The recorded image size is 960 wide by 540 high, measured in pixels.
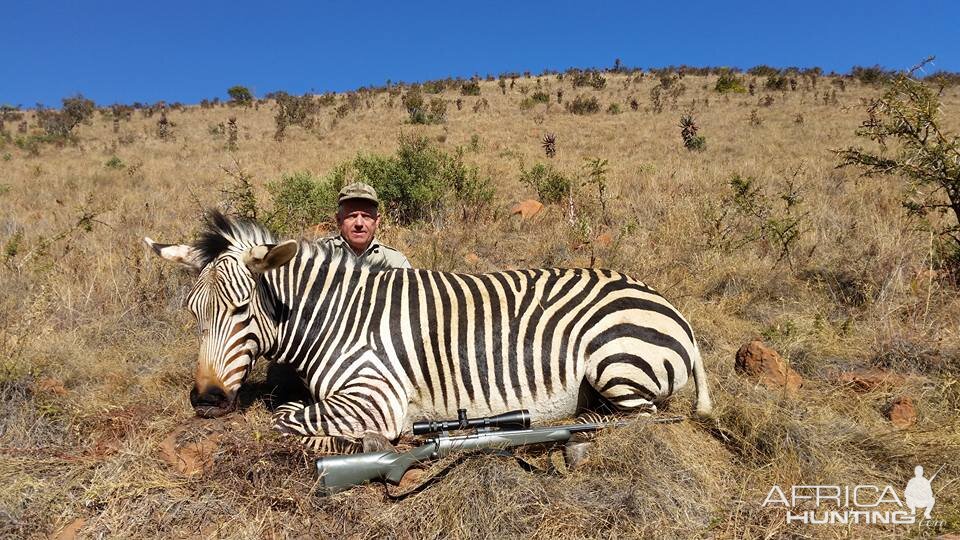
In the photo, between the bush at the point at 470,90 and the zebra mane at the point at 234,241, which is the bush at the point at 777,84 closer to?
the bush at the point at 470,90

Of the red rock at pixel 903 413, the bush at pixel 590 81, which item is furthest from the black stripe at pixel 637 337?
the bush at pixel 590 81

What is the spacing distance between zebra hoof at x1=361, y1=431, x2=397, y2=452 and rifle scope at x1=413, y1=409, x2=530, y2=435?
196 mm

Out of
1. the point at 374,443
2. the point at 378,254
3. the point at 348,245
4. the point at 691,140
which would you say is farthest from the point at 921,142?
the point at 691,140

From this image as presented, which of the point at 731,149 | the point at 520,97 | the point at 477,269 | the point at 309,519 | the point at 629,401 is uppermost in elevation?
the point at 520,97

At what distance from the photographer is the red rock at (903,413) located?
137 inches

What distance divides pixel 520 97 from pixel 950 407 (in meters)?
28.1

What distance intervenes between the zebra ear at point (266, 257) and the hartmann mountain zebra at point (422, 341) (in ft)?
0.03

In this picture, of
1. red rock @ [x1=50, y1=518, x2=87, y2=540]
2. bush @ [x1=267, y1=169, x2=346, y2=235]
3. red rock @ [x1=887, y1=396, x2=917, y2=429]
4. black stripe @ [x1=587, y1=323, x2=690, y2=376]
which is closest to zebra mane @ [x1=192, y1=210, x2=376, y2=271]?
red rock @ [x1=50, y1=518, x2=87, y2=540]

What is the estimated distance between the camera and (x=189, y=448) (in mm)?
3086

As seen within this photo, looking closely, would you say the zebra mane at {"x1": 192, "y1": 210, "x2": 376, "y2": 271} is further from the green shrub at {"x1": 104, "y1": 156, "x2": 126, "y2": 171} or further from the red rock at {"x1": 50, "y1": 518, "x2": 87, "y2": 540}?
the green shrub at {"x1": 104, "y1": 156, "x2": 126, "y2": 171}

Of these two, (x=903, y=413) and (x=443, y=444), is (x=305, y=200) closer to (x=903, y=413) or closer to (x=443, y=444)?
(x=443, y=444)

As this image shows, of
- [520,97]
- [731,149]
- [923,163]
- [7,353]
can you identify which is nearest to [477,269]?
[7,353]

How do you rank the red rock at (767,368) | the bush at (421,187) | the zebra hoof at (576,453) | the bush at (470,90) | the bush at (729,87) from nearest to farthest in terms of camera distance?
the zebra hoof at (576,453), the red rock at (767,368), the bush at (421,187), the bush at (729,87), the bush at (470,90)

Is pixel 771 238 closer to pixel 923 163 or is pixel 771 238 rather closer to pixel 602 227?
pixel 923 163
